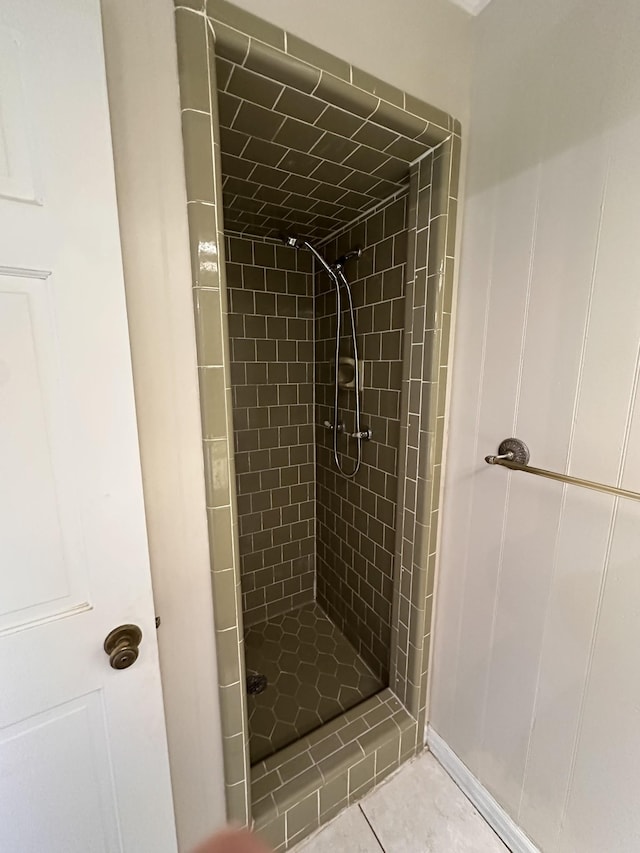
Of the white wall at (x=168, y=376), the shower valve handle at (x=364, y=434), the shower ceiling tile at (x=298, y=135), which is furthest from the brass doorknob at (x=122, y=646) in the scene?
the shower ceiling tile at (x=298, y=135)

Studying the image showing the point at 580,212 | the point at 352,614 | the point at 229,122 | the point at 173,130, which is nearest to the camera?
the point at 173,130

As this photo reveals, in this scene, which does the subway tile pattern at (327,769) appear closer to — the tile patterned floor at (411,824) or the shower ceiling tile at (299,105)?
the tile patterned floor at (411,824)

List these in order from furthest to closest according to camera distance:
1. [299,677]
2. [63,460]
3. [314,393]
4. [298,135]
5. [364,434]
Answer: [314,393] → [299,677] → [364,434] → [298,135] → [63,460]

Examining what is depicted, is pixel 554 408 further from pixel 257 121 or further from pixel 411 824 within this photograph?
pixel 411 824

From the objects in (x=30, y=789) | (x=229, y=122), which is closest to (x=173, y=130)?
(x=229, y=122)

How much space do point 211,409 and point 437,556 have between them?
A: 1009mm

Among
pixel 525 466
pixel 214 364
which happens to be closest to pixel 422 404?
pixel 525 466

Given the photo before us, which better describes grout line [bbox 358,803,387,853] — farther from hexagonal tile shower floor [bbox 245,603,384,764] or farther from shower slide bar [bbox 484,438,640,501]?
shower slide bar [bbox 484,438,640,501]

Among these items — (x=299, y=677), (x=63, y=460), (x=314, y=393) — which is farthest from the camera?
(x=314, y=393)

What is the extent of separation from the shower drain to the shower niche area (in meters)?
0.01

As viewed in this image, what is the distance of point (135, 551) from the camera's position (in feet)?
2.19

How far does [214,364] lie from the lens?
2.51 ft

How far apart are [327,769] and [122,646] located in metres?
1.00

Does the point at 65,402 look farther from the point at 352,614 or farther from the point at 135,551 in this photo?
the point at 352,614
